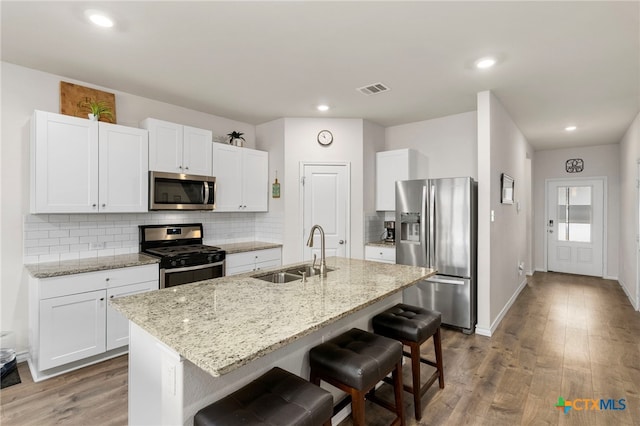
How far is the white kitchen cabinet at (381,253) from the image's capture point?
4.27 m

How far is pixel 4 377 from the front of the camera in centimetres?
263

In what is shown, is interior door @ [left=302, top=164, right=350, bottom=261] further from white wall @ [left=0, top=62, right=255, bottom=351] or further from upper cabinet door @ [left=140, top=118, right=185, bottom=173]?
white wall @ [left=0, top=62, right=255, bottom=351]

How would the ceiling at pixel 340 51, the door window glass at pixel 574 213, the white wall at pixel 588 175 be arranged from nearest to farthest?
the ceiling at pixel 340 51
the white wall at pixel 588 175
the door window glass at pixel 574 213

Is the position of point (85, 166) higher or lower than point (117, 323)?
higher

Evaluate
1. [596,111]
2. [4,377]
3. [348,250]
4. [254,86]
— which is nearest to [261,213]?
[348,250]

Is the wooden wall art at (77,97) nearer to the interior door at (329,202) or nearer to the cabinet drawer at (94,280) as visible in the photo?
the cabinet drawer at (94,280)

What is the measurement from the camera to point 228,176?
4.21m

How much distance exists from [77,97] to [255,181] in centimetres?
212

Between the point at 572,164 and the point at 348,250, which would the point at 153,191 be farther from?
the point at 572,164

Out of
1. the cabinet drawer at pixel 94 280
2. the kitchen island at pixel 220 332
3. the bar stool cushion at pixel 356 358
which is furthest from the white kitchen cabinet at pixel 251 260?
the bar stool cushion at pixel 356 358

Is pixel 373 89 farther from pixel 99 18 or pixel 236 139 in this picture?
pixel 99 18

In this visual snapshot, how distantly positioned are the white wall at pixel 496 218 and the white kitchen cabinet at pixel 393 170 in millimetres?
1020

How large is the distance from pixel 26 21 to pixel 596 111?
5873 millimetres

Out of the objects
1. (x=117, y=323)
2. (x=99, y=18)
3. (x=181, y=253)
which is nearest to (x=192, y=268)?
(x=181, y=253)
